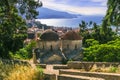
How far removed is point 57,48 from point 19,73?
3566 centimetres

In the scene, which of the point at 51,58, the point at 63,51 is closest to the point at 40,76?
the point at 51,58

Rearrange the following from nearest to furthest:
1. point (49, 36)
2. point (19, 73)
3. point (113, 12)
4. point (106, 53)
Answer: point (19, 73) < point (113, 12) < point (106, 53) < point (49, 36)

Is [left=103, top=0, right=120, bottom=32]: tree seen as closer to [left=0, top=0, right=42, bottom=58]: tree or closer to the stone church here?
[left=0, top=0, right=42, bottom=58]: tree

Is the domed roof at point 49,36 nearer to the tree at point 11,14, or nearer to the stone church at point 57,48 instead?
the stone church at point 57,48

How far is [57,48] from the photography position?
48938 mm

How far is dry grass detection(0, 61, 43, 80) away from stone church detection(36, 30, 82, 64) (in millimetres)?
31297

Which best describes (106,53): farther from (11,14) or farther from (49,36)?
(49,36)

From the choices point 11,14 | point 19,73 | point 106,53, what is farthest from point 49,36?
point 19,73

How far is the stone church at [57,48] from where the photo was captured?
46.7m

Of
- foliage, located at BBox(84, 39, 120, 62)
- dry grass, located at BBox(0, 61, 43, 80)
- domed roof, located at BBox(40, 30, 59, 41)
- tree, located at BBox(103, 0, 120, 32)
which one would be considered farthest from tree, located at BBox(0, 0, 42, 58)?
dry grass, located at BBox(0, 61, 43, 80)

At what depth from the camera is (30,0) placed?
81.1 feet

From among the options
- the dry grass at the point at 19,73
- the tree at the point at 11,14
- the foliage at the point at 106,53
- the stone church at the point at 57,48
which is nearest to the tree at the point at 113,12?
the foliage at the point at 106,53

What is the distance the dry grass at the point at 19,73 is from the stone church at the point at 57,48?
1232 inches

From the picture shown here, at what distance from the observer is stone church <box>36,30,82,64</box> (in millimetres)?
46719
